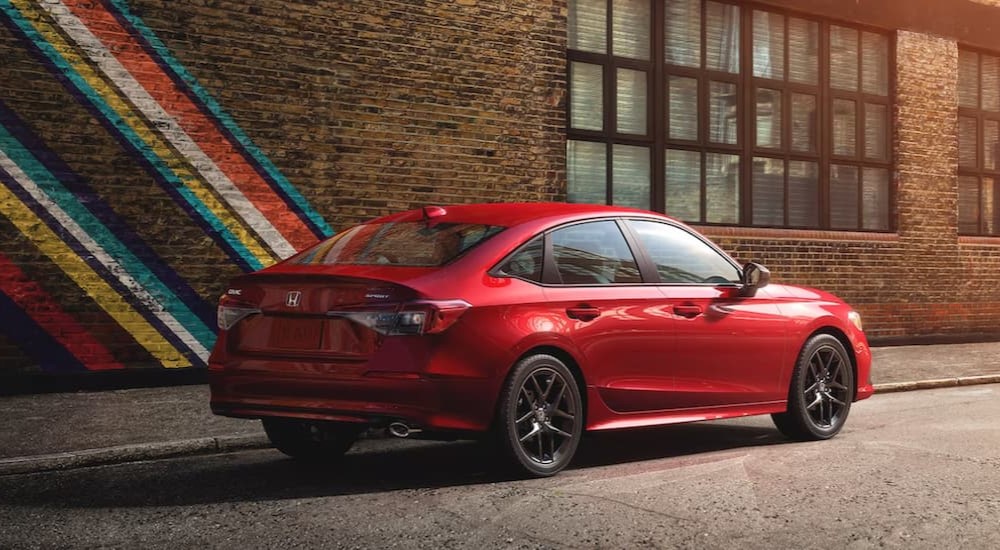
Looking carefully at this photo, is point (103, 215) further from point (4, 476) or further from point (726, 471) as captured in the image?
point (726, 471)

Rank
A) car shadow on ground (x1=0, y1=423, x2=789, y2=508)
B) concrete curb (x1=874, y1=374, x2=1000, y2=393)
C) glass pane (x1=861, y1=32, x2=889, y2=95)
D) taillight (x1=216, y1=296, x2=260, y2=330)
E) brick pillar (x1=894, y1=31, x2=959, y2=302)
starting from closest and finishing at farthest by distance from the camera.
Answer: car shadow on ground (x1=0, y1=423, x2=789, y2=508)
taillight (x1=216, y1=296, x2=260, y2=330)
concrete curb (x1=874, y1=374, x2=1000, y2=393)
glass pane (x1=861, y1=32, x2=889, y2=95)
brick pillar (x1=894, y1=31, x2=959, y2=302)

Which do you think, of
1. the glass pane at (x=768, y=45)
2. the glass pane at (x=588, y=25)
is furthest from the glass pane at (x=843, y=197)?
the glass pane at (x=588, y=25)

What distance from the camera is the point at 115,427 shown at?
7.78 meters

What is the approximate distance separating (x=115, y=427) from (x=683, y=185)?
8825 mm

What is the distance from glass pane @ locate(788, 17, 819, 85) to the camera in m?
15.8

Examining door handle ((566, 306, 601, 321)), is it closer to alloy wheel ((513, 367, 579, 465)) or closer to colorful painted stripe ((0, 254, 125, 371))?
alloy wheel ((513, 367, 579, 465))

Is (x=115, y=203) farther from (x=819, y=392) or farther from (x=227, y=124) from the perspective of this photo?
(x=819, y=392)

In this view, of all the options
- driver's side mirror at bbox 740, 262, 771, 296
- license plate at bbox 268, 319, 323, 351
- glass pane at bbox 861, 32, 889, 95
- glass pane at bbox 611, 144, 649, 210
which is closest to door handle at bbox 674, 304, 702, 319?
driver's side mirror at bbox 740, 262, 771, 296

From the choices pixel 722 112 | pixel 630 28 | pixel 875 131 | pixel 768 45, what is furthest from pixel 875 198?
pixel 630 28

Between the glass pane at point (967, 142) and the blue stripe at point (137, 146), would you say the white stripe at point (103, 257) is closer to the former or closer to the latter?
the blue stripe at point (137, 146)

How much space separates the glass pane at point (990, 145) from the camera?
18.1 meters

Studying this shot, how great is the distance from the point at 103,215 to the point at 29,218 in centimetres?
64

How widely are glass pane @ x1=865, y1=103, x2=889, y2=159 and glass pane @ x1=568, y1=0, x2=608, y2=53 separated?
4.99 metres

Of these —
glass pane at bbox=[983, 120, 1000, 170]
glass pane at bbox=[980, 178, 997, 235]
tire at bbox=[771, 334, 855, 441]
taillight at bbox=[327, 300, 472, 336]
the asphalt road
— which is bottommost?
the asphalt road
